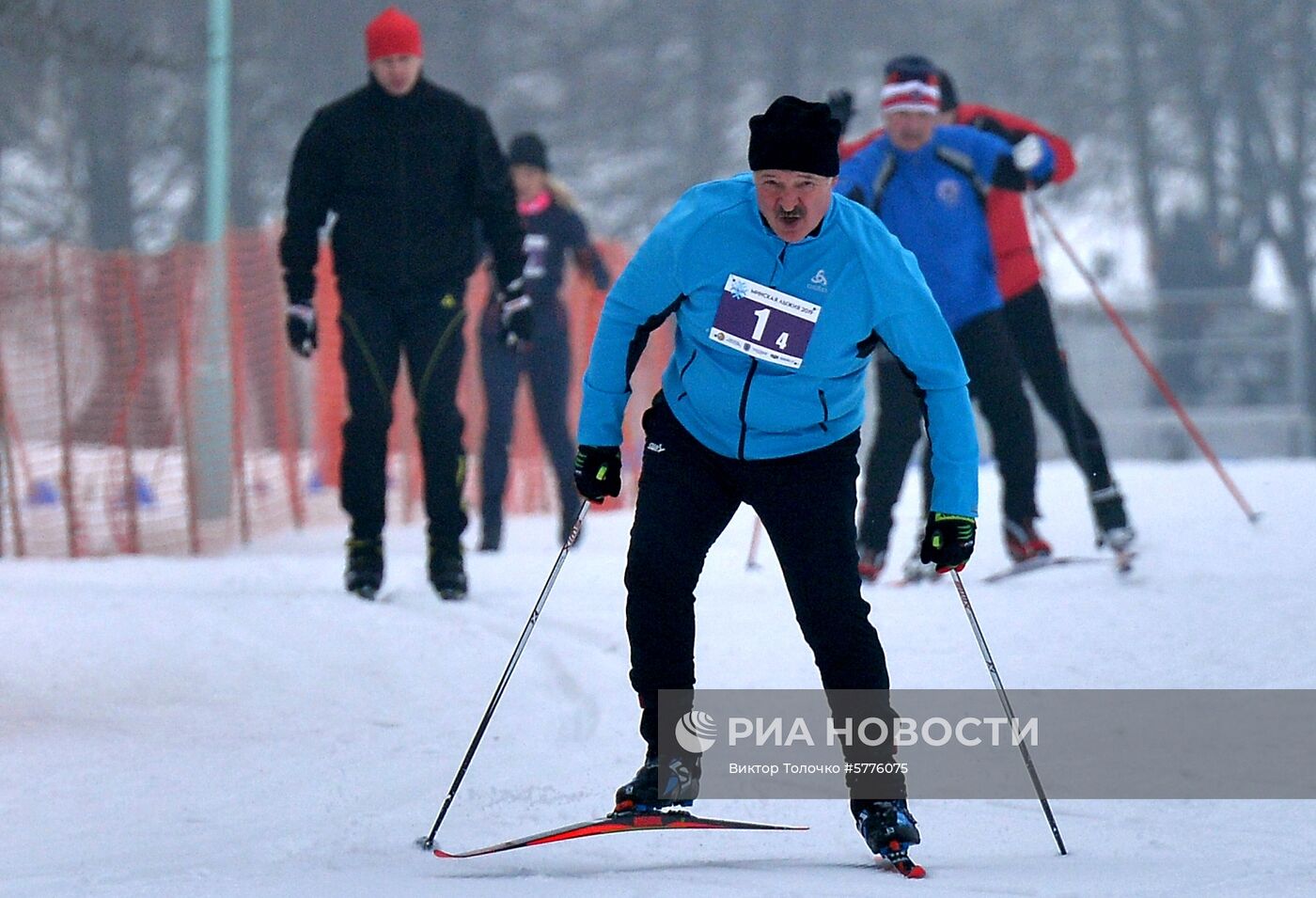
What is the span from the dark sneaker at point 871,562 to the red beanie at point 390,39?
2.45 metres

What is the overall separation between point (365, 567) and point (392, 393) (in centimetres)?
62

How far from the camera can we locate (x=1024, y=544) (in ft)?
24.1

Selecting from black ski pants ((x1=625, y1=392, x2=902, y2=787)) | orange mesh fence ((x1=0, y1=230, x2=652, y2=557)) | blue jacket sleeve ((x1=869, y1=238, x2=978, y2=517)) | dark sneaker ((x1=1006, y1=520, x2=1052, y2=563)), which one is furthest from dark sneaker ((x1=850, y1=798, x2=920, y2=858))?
orange mesh fence ((x1=0, y1=230, x2=652, y2=557))

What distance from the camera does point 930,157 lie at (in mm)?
6910

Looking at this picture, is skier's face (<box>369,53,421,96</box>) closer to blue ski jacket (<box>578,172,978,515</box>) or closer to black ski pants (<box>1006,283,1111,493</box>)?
black ski pants (<box>1006,283,1111,493</box>)

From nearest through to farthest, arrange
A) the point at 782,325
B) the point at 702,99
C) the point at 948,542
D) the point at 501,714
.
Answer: the point at 782,325, the point at 948,542, the point at 501,714, the point at 702,99

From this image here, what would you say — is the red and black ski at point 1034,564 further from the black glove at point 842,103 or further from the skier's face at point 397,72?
the skier's face at point 397,72

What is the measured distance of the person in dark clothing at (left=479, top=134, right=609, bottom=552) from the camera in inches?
363

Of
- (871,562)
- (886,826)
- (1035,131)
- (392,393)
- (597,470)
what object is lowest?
(871,562)

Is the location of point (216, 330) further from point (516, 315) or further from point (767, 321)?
point (767, 321)

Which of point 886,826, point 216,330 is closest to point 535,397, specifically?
point 216,330

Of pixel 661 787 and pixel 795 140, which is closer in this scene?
pixel 795 140

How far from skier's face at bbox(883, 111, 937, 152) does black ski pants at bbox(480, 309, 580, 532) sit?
273 centimetres

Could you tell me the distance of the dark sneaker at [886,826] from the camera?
3.85 metres
